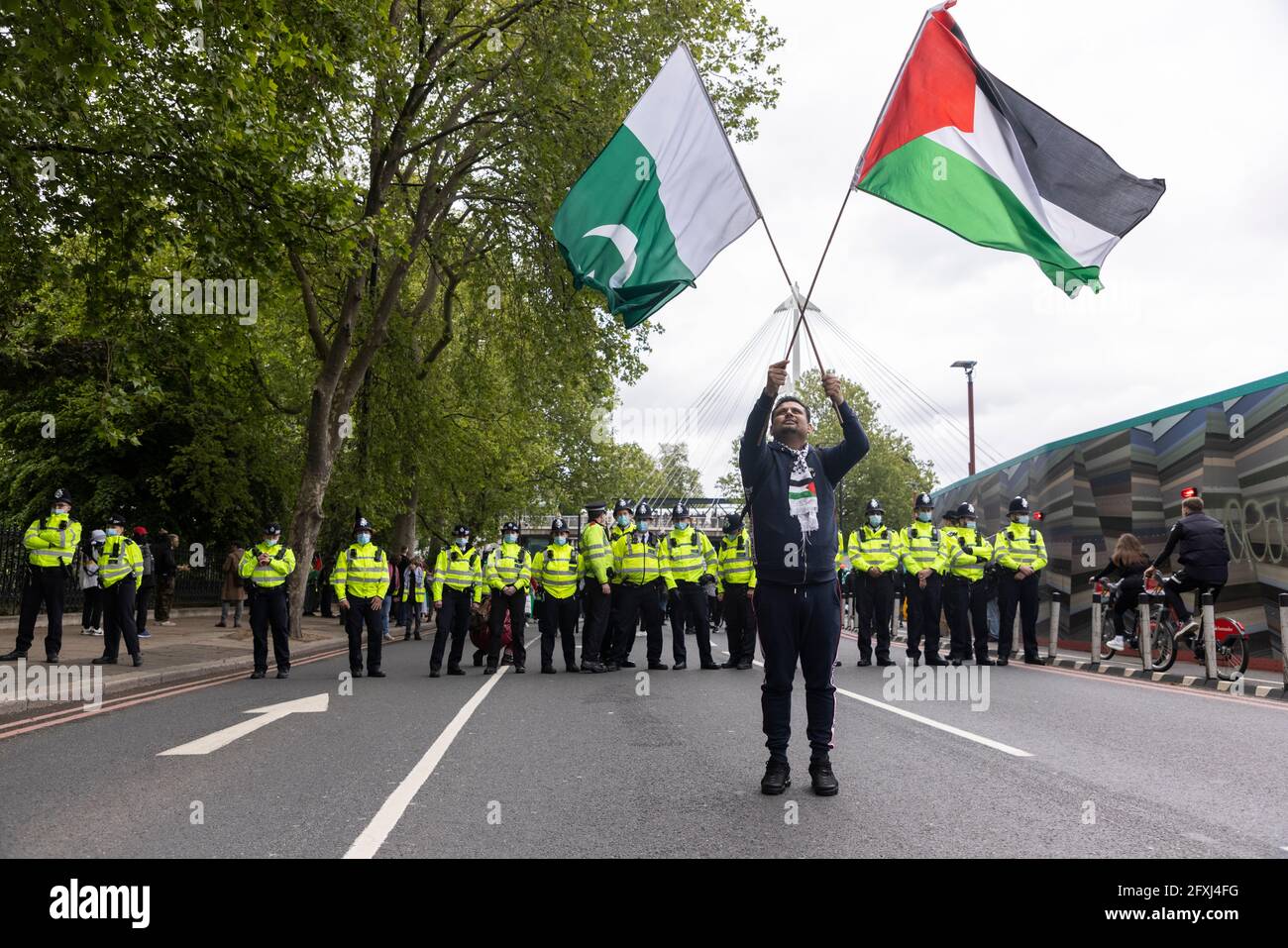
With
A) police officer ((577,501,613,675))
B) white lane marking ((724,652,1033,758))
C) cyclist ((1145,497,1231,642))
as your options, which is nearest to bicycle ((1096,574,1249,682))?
cyclist ((1145,497,1231,642))

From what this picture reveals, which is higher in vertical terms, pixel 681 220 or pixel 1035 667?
pixel 681 220

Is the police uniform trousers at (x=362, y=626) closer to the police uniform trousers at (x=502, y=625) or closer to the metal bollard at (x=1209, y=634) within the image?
the police uniform trousers at (x=502, y=625)

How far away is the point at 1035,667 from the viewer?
506 inches

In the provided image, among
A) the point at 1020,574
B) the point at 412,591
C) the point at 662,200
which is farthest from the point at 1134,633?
the point at 412,591

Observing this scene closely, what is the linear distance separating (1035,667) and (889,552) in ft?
7.98

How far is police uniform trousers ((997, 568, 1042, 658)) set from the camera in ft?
41.7

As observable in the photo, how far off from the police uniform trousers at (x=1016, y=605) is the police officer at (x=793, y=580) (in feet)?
27.1

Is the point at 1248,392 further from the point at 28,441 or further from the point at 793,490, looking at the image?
the point at 28,441

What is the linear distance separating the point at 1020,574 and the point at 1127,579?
1.54 metres

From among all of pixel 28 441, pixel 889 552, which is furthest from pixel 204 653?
pixel 28 441

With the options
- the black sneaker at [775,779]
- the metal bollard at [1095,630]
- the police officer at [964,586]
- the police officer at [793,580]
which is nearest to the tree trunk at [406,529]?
the police officer at [964,586]

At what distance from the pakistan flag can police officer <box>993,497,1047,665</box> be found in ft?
23.3

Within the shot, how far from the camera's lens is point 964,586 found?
42.0 ft

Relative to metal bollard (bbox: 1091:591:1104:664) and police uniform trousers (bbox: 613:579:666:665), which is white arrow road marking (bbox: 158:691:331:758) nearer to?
police uniform trousers (bbox: 613:579:666:665)
